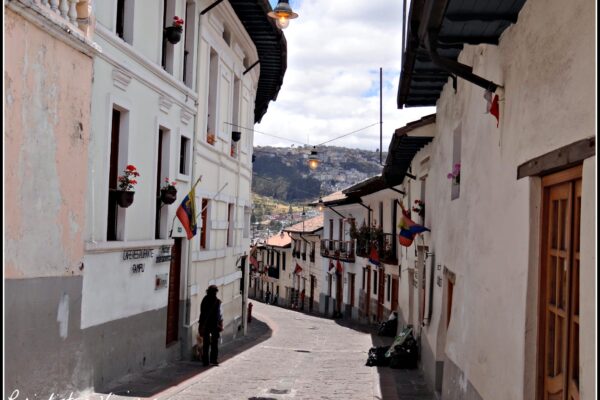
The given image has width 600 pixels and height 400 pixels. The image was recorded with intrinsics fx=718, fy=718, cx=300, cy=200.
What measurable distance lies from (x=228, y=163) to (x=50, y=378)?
10.8 meters

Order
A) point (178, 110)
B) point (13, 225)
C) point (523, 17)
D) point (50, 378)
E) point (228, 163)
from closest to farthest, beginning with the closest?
1. point (523, 17)
2. point (13, 225)
3. point (50, 378)
4. point (178, 110)
5. point (228, 163)

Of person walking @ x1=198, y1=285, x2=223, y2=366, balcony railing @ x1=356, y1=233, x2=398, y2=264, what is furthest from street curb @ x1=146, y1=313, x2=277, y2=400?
balcony railing @ x1=356, y1=233, x2=398, y2=264

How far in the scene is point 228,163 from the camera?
1875cm

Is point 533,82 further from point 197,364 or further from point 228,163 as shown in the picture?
point 228,163

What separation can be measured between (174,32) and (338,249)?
2572 cm

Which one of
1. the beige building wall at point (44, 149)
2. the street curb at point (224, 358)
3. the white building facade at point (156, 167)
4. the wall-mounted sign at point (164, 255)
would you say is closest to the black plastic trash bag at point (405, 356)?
the street curb at point (224, 358)

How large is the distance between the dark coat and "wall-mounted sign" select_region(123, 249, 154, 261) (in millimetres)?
1932

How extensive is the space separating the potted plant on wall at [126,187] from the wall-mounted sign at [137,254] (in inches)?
33.9

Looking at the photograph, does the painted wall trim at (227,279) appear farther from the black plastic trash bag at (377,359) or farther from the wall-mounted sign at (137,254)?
the wall-mounted sign at (137,254)

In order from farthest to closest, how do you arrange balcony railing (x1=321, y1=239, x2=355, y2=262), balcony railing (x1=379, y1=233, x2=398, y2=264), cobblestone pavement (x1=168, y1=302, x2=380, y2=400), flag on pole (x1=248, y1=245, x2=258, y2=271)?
flag on pole (x1=248, y1=245, x2=258, y2=271)
balcony railing (x1=321, y1=239, x2=355, y2=262)
balcony railing (x1=379, y1=233, x2=398, y2=264)
cobblestone pavement (x1=168, y1=302, x2=380, y2=400)

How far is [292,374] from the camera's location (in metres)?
13.7

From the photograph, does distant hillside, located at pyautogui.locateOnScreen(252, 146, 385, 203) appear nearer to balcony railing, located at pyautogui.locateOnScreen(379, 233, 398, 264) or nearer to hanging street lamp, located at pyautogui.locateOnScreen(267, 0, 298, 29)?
balcony railing, located at pyautogui.locateOnScreen(379, 233, 398, 264)

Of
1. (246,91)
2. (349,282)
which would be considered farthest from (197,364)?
(349,282)

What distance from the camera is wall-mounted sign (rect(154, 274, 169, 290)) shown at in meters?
12.5
